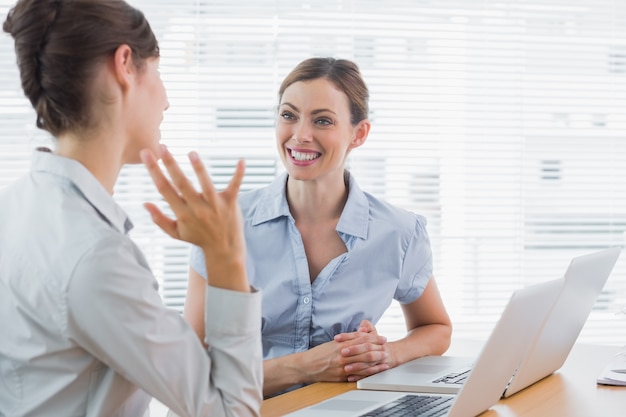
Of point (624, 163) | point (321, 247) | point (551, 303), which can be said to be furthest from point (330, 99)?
point (624, 163)

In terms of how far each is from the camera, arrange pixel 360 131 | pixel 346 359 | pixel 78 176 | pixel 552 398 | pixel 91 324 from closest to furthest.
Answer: pixel 91 324
pixel 78 176
pixel 552 398
pixel 346 359
pixel 360 131

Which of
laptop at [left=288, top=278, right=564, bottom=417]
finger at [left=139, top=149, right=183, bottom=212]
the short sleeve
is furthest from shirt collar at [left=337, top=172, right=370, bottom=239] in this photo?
finger at [left=139, top=149, right=183, bottom=212]

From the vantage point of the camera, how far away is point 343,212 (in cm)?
223

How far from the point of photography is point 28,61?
4.21 ft

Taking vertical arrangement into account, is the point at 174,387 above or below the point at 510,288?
above

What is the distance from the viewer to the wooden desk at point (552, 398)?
1.61 meters

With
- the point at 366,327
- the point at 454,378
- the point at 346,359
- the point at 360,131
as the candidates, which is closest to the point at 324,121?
the point at 360,131

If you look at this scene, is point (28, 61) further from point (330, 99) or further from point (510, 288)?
point (510, 288)

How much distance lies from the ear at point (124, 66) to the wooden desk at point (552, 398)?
0.70 metres

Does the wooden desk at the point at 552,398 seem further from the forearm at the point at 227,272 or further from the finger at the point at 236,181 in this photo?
the finger at the point at 236,181

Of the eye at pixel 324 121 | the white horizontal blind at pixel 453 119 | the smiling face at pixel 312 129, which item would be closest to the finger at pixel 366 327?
the smiling face at pixel 312 129

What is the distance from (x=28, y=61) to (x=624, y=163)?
11.3ft

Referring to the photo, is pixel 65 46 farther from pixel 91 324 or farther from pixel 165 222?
pixel 91 324

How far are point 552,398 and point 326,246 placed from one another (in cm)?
74
